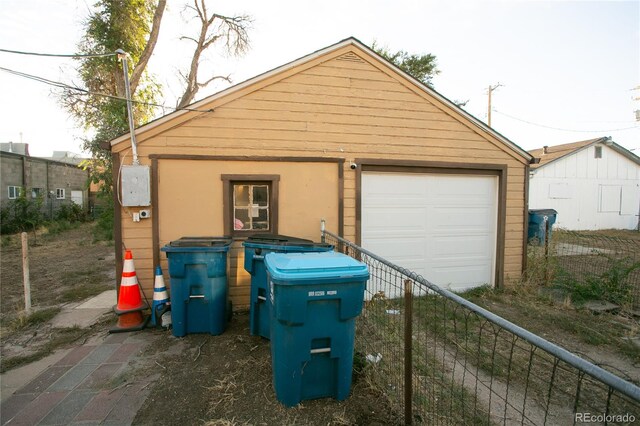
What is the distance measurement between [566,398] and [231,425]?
2.98 meters

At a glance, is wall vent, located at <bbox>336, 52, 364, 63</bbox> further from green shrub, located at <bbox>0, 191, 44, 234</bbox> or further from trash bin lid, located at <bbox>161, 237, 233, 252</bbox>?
green shrub, located at <bbox>0, 191, 44, 234</bbox>

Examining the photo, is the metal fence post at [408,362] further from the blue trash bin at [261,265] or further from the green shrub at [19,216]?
the green shrub at [19,216]

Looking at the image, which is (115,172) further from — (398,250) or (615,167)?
(615,167)

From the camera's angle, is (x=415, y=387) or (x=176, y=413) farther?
(x=415, y=387)

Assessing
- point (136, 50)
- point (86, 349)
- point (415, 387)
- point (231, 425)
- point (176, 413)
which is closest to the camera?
point (231, 425)

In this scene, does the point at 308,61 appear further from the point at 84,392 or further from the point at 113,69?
the point at 113,69

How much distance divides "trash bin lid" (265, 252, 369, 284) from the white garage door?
9.71ft

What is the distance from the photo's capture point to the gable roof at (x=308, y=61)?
14.4 ft

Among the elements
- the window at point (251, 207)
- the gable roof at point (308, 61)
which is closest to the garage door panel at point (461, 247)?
the gable roof at point (308, 61)

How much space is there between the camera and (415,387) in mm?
2699

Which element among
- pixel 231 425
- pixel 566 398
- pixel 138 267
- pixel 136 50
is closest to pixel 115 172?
pixel 138 267

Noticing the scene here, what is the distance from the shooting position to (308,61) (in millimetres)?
4836

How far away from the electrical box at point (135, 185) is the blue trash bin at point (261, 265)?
72.5 inches

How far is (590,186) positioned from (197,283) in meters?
20.8
